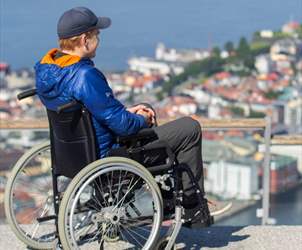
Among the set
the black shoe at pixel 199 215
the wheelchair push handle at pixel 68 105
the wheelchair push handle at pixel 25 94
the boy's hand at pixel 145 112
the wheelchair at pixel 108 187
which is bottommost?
the black shoe at pixel 199 215

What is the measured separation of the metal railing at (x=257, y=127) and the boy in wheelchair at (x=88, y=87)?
1356 millimetres

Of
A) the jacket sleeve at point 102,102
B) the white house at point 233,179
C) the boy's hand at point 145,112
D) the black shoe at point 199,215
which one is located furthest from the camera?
the white house at point 233,179

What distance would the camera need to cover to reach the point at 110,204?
9.82ft

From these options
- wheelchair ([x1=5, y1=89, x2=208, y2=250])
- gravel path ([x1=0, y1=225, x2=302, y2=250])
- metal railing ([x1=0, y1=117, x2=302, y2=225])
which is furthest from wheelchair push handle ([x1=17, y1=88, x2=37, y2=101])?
metal railing ([x1=0, y1=117, x2=302, y2=225])

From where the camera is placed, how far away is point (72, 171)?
301cm

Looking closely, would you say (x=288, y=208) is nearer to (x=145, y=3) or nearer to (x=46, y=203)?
(x=46, y=203)

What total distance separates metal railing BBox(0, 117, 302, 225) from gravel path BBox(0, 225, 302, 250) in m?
0.65

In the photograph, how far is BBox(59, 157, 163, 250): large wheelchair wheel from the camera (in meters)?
2.83

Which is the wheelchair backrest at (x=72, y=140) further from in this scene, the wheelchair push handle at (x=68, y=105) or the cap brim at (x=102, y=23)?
the cap brim at (x=102, y=23)

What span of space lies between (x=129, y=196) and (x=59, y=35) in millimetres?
688

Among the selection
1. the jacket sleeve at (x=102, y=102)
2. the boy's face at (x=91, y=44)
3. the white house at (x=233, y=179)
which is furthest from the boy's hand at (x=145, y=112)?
the white house at (x=233, y=179)

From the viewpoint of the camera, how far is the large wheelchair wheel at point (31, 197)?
134 inches

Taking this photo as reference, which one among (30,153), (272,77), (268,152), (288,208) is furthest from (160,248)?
(272,77)

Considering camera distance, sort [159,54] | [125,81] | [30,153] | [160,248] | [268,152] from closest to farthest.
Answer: [160,248], [30,153], [268,152], [125,81], [159,54]
